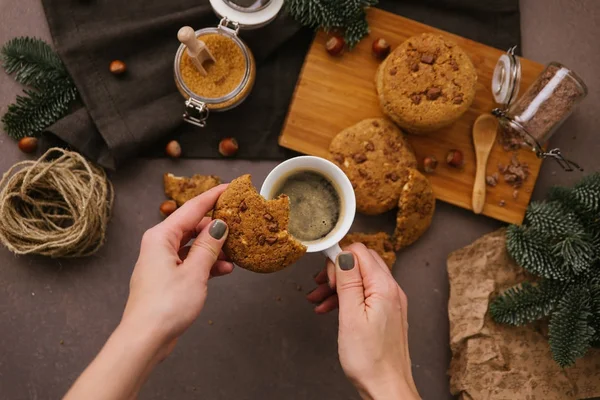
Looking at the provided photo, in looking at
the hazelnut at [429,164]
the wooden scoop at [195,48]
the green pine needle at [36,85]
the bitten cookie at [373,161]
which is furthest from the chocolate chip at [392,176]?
the green pine needle at [36,85]

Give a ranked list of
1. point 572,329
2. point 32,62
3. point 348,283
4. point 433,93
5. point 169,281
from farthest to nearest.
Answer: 1. point 32,62
2. point 433,93
3. point 572,329
4. point 348,283
5. point 169,281

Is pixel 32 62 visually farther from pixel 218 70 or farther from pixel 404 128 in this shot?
pixel 404 128

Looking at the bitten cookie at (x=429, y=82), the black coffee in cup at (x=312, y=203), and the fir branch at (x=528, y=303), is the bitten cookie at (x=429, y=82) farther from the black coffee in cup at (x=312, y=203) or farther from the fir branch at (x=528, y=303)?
the fir branch at (x=528, y=303)

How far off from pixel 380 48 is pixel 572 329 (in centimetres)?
111

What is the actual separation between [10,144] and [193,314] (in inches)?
43.5

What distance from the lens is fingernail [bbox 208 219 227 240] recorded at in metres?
1.35

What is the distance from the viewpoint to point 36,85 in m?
1.84

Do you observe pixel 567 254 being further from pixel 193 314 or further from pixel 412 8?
pixel 193 314

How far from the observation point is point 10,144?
188 cm

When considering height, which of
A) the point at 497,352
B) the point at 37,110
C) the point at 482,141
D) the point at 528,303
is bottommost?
the point at 497,352

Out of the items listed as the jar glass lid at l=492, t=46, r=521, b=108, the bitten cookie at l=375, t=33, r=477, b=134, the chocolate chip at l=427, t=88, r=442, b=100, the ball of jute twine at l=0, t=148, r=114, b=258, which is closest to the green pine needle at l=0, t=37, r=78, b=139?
the ball of jute twine at l=0, t=148, r=114, b=258

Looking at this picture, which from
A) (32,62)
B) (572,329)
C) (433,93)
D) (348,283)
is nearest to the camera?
(348,283)

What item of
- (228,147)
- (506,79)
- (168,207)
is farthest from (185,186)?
(506,79)

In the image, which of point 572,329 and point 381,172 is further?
point 381,172
